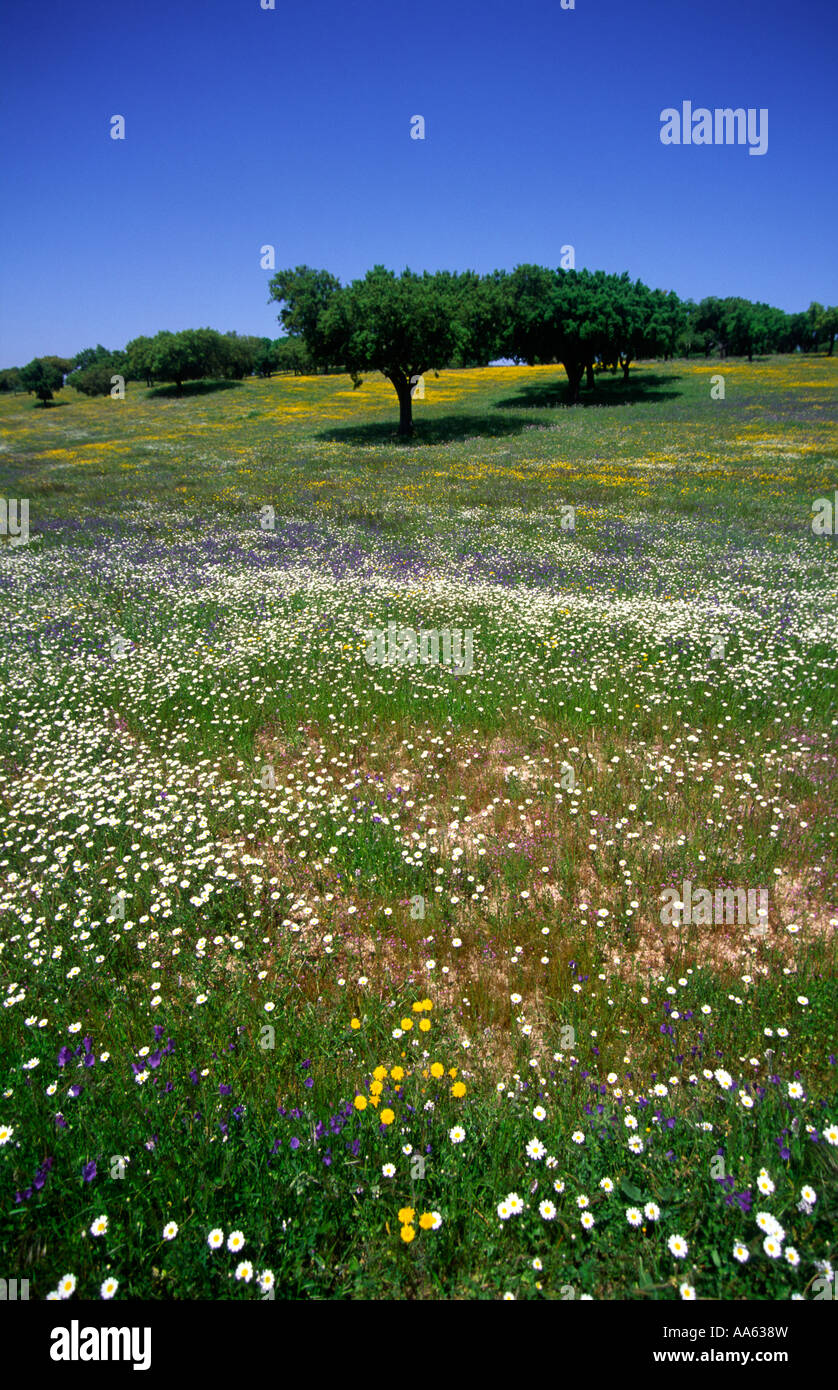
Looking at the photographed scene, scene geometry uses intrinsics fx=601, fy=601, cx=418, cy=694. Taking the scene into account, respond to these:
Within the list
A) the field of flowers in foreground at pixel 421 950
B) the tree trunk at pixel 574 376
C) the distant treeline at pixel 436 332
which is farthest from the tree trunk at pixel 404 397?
the field of flowers in foreground at pixel 421 950

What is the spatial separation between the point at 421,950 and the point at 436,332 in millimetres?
37080

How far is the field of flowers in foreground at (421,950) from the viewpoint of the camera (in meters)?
2.88

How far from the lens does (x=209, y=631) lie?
40.7 feet

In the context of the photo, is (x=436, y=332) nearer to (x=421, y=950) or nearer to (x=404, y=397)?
(x=404, y=397)

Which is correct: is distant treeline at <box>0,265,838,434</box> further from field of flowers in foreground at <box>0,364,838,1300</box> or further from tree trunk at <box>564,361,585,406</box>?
field of flowers in foreground at <box>0,364,838,1300</box>

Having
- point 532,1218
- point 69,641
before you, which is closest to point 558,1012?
point 532,1218

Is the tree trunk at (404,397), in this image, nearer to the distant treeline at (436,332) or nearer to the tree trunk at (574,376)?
the distant treeline at (436,332)

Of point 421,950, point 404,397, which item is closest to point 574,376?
point 404,397

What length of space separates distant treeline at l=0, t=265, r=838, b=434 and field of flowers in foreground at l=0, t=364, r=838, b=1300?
1082 inches

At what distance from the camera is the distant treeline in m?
34.4

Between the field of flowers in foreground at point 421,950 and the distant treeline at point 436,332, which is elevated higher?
the distant treeline at point 436,332

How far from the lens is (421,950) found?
516 cm

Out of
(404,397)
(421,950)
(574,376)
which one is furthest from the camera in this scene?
(574,376)

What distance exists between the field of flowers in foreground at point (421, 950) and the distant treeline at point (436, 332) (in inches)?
1082
